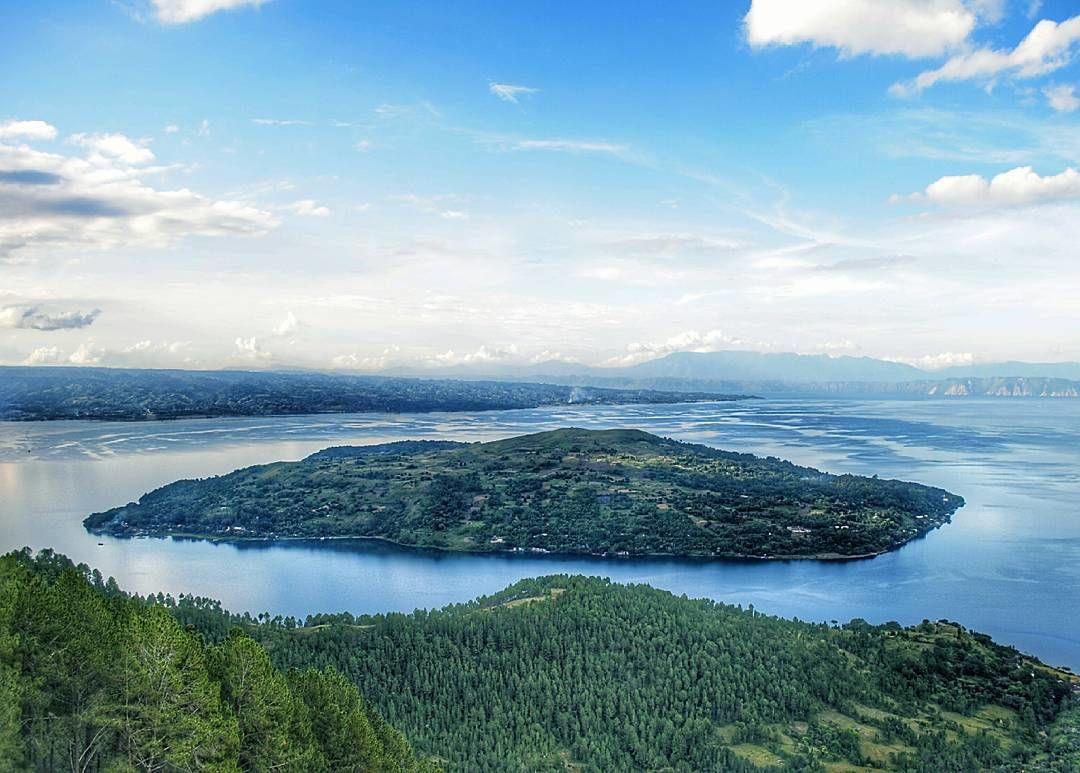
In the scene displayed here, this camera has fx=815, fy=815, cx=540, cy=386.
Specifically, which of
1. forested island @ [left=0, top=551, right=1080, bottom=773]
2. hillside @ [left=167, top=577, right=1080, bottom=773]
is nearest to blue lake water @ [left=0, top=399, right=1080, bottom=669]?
forested island @ [left=0, top=551, right=1080, bottom=773]

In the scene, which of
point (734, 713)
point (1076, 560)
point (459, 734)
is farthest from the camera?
point (1076, 560)

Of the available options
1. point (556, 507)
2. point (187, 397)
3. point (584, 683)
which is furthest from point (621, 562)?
point (187, 397)

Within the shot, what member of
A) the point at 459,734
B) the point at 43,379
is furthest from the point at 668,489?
the point at 43,379

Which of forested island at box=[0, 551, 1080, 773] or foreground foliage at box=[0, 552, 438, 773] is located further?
forested island at box=[0, 551, 1080, 773]

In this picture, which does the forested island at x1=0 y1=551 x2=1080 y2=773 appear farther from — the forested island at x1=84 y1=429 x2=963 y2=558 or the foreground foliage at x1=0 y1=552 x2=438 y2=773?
the forested island at x1=84 y1=429 x2=963 y2=558

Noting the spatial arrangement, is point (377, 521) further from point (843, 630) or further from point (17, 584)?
point (17, 584)

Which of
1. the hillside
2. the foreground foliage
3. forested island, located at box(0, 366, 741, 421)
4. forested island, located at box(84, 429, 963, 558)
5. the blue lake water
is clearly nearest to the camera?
the foreground foliage
